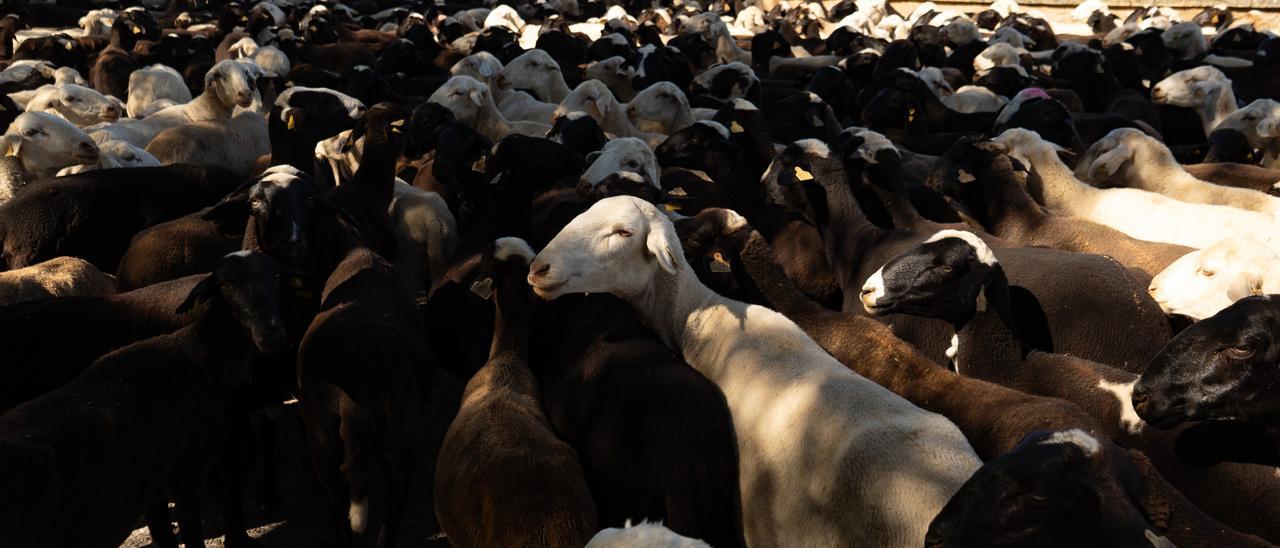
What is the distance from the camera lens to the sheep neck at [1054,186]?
24.7 ft

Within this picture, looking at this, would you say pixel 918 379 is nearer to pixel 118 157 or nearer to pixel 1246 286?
pixel 1246 286

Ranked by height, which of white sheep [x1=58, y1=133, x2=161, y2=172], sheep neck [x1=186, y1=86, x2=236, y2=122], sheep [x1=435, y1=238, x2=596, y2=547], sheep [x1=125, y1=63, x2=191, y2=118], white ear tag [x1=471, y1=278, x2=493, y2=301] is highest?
sheep [x1=435, y1=238, x2=596, y2=547]

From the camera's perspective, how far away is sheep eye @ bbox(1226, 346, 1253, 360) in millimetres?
4051

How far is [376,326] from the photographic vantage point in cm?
513

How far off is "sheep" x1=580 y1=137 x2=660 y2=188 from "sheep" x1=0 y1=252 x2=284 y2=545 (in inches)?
106

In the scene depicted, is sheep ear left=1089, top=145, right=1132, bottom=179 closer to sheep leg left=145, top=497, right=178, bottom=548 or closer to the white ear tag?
the white ear tag

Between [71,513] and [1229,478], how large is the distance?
12.7 ft

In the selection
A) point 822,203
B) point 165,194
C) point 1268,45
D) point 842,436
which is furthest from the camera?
point 1268,45

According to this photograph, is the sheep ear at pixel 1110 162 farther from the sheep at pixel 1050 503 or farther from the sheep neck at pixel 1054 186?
the sheep at pixel 1050 503

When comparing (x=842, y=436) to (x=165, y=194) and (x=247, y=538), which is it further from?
(x=165, y=194)

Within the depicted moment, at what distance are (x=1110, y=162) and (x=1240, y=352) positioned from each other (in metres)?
4.25

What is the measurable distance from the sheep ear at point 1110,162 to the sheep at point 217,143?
243 inches

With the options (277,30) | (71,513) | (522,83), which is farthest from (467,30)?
(71,513)

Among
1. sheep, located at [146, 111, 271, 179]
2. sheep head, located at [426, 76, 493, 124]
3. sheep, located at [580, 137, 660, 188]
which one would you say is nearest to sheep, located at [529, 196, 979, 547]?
sheep, located at [580, 137, 660, 188]
